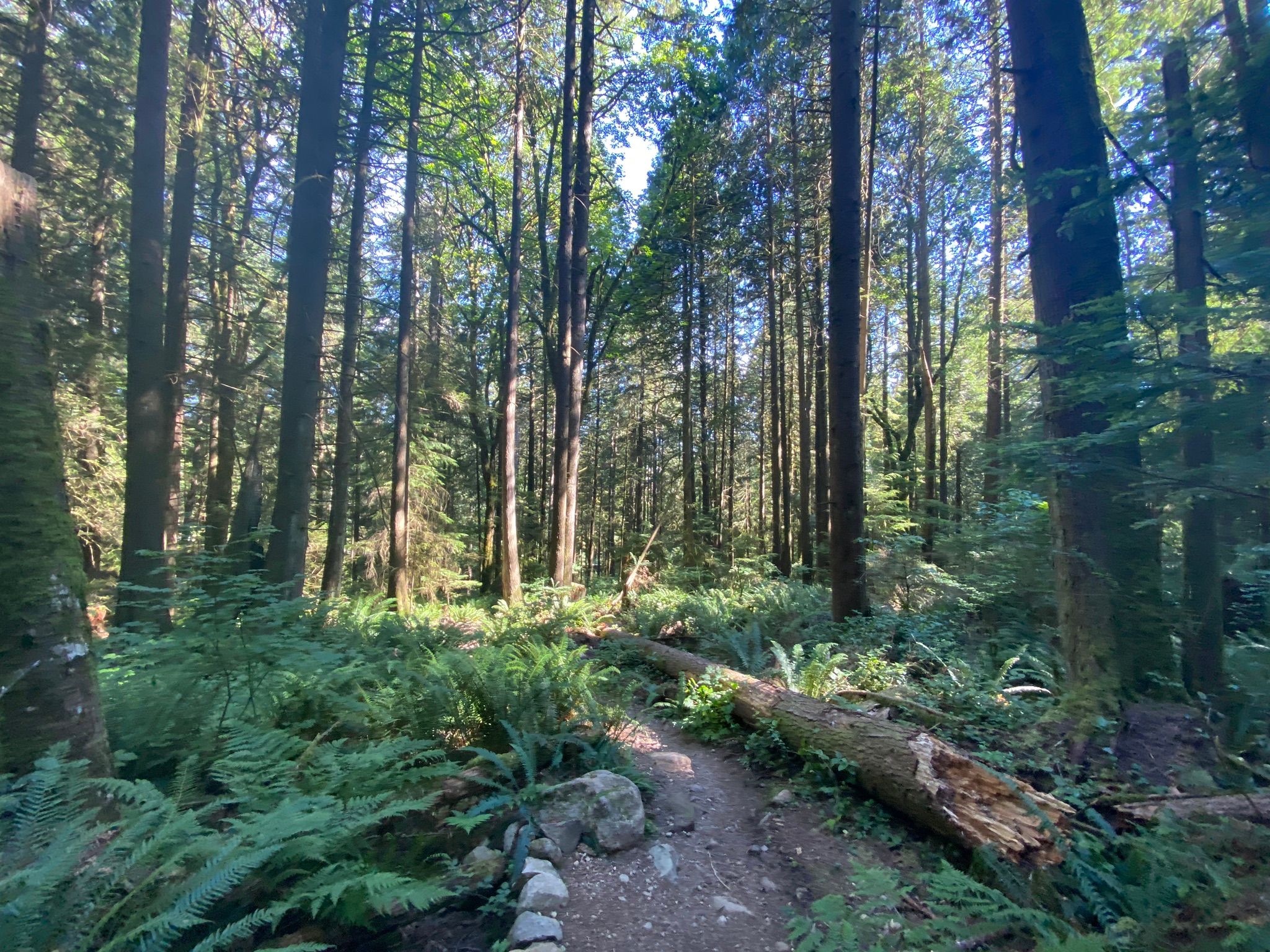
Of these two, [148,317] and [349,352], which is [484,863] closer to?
[148,317]

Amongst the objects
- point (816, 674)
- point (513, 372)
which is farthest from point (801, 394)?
point (816, 674)

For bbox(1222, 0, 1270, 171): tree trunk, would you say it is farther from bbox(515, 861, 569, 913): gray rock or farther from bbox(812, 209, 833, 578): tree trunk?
bbox(812, 209, 833, 578): tree trunk

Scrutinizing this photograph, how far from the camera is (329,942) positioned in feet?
8.16

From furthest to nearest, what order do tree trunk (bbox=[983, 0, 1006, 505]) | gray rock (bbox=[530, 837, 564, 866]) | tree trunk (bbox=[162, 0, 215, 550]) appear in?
tree trunk (bbox=[983, 0, 1006, 505]) → tree trunk (bbox=[162, 0, 215, 550]) → gray rock (bbox=[530, 837, 564, 866])

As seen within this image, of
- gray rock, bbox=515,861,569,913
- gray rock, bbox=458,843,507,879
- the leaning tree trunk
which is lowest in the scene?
gray rock, bbox=515,861,569,913

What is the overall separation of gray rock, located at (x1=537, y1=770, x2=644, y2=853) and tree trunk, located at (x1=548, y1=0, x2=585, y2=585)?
875 cm

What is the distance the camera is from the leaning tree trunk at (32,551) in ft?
8.75

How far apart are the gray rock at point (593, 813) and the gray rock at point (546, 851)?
0.14 ft

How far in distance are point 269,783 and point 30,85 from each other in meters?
9.46

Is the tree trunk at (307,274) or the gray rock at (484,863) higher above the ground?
the tree trunk at (307,274)

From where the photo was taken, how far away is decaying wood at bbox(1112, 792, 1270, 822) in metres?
2.75

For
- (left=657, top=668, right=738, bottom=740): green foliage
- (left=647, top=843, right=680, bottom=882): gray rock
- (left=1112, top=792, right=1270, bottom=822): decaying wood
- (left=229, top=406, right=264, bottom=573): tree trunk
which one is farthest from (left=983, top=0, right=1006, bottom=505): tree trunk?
(left=229, top=406, right=264, bottom=573): tree trunk

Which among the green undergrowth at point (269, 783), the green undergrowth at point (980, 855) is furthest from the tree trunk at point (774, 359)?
the green undergrowth at point (269, 783)

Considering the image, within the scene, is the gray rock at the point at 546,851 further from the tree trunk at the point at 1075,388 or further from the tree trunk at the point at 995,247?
the tree trunk at the point at 995,247
